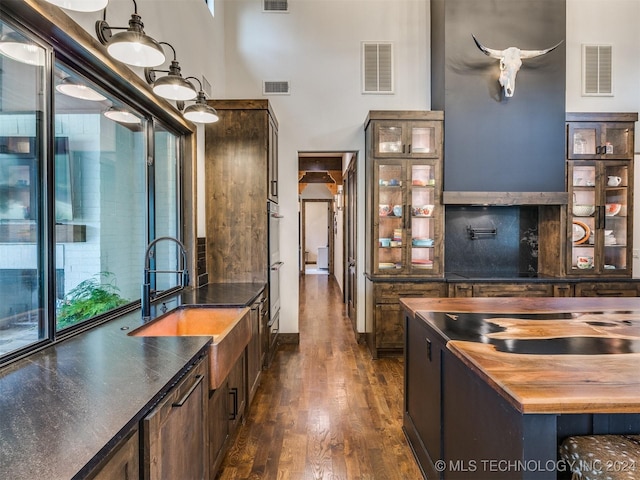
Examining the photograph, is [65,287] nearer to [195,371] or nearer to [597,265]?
[195,371]

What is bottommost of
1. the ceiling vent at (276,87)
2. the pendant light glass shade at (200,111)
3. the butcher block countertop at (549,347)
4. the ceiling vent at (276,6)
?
the butcher block countertop at (549,347)

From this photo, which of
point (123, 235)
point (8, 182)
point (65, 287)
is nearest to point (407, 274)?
point (123, 235)

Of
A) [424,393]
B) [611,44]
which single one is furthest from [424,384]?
[611,44]

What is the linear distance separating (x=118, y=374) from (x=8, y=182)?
92 centimetres

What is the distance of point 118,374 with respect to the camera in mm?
1229

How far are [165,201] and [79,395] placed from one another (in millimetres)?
2109

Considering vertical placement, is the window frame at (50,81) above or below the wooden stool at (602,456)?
above

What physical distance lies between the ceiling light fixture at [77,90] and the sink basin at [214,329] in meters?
1.28

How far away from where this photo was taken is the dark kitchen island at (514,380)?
3.42 ft

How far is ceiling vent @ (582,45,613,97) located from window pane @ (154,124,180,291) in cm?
507

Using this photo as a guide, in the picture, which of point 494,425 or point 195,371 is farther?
point 195,371

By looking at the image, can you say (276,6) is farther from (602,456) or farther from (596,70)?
(602,456)

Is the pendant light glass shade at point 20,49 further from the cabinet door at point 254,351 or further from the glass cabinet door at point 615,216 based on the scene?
the glass cabinet door at point 615,216

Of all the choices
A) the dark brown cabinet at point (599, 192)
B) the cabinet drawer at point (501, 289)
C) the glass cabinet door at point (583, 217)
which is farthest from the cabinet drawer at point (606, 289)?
the cabinet drawer at point (501, 289)
